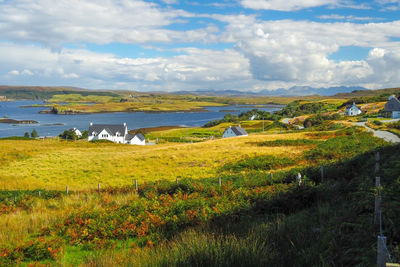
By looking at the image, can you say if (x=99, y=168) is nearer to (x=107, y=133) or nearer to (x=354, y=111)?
(x=107, y=133)

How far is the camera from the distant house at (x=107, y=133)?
98325 millimetres

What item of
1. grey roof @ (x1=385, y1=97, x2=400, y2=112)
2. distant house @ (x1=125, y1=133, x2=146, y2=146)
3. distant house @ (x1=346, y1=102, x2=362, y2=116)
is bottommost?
distant house @ (x1=125, y1=133, x2=146, y2=146)

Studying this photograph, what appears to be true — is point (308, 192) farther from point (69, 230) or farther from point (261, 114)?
point (261, 114)

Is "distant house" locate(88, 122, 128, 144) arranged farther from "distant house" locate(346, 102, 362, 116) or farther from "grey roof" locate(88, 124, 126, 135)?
"distant house" locate(346, 102, 362, 116)

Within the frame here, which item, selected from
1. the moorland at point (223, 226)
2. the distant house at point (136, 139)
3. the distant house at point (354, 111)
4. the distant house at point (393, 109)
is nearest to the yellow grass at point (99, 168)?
the moorland at point (223, 226)

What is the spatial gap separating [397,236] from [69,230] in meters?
8.55

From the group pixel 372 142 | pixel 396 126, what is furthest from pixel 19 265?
pixel 396 126

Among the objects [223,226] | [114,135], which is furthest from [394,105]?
[223,226]

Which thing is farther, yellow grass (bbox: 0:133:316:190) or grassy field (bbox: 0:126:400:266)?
yellow grass (bbox: 0:133:316:190)

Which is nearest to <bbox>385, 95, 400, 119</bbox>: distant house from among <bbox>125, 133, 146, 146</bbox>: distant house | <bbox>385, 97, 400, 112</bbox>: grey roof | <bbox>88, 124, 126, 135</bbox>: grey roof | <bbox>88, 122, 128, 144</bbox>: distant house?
<bbox>385, 97, 400, 112</bbox>: grey roof

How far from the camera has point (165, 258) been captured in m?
5.59

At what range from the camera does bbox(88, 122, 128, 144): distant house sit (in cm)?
9832

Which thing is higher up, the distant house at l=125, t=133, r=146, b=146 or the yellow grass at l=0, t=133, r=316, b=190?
the yellow grass at l=0, t=133, r=316, b=190

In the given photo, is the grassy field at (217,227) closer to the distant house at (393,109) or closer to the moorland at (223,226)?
the moorland at (223,226)
